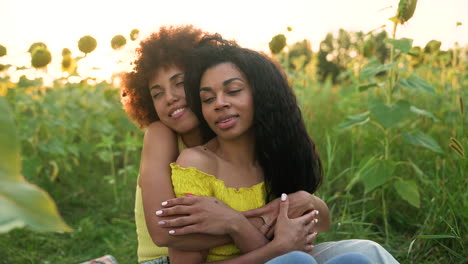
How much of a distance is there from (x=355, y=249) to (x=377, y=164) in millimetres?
787

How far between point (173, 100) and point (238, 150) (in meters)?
0.27

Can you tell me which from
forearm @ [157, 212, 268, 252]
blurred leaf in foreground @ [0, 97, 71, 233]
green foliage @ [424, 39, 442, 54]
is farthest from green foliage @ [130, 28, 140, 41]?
blurred leaf in foreground @ [0, 97, 71, 233]

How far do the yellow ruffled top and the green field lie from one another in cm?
72

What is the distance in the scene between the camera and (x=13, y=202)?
0.64ft

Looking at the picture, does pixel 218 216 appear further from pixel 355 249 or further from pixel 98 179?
pixel 98 179

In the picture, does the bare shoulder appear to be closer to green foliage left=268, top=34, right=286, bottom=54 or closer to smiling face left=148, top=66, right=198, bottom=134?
smiling face left=148, top=66, right=198, bottom=134

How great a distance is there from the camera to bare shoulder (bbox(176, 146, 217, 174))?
152 centimetres

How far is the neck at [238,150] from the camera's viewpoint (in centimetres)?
163

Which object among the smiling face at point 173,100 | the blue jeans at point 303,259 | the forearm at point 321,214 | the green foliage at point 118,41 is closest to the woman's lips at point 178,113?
the smiling face at point 173,100

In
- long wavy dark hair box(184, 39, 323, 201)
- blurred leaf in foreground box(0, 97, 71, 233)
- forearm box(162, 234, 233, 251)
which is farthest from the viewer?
long wavy dark hair box(184, 39, 323, 201)

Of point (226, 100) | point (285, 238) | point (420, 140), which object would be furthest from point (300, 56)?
point (285, 238)

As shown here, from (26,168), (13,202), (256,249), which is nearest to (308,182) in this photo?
(256,249)

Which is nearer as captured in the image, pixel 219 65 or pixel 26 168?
pixel 219 65

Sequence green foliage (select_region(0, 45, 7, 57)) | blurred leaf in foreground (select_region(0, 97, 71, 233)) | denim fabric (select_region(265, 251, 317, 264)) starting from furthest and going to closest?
1. green foliage (select_region(0, 45, 7, 57))
2. denim fabric (select_region(265, 251, 317, 264))
3. blurred leaf in foreground (select_region(0, 97, 71, 233))
